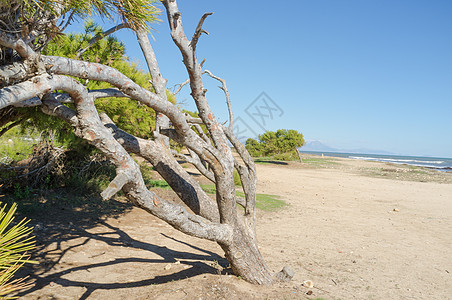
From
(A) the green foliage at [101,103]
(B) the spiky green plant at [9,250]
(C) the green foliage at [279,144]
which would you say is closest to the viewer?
(B) the spiky green plant at [9,250]

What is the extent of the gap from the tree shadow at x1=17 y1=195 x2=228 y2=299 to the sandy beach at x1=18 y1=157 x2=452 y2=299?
2 centimetres

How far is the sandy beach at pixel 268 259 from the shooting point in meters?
3.82

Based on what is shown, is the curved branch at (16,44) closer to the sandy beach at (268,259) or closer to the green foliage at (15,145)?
the sandy beach at (268,259)

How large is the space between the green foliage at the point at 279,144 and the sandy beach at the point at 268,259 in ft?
77.6

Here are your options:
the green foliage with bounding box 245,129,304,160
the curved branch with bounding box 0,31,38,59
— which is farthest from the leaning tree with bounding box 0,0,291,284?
the green foliage with bounding box 245,129,304,160

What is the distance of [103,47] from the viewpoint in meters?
6.16

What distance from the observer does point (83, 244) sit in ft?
17.1

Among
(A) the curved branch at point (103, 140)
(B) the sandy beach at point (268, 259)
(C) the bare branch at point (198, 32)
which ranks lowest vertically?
(B) the sandy beach at point (268, 259)

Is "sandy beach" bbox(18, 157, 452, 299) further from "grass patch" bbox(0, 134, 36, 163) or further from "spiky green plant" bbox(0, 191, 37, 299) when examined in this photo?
"grass patch" bbox(0, 134, 36, 163)

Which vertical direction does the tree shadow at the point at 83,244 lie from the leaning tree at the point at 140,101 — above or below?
below

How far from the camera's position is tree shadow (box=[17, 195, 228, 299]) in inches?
154

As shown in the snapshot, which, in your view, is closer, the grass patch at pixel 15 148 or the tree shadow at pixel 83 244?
the tree shadow at pixel 83 244

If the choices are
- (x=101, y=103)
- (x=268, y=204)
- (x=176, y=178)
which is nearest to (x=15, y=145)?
(x=101, y=103)

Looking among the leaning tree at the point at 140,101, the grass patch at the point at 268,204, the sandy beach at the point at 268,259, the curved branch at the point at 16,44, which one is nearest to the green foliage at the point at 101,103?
the leaning tree at the point at 140,101
